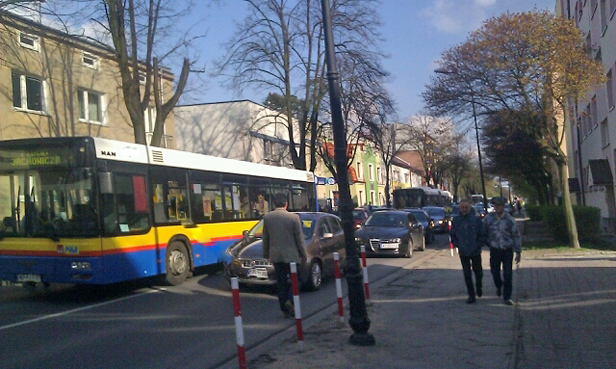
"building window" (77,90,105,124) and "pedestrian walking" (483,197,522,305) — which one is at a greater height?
"building window" (77,90,105,124)

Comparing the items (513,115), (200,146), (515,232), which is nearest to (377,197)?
(200,146)

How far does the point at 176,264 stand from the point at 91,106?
15257 millimetres

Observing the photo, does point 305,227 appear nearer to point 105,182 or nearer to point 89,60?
point 105,182

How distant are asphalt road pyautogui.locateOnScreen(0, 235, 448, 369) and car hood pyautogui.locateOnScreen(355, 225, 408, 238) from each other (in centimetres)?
561

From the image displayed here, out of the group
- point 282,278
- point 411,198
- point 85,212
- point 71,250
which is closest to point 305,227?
point 282,278

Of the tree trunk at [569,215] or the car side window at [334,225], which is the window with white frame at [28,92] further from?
the tree trunk at [569,215]

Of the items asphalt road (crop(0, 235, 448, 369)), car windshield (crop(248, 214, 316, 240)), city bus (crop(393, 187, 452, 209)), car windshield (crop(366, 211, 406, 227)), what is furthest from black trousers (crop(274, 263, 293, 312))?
city bus (crop(393, 187, 452, 209))

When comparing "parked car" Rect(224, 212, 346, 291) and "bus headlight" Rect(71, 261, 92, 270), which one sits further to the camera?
"parked car" Rect(224, 212, 346, 291)

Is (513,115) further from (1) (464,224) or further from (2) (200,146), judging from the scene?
(2) (200,146)

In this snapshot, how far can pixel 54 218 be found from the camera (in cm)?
1084

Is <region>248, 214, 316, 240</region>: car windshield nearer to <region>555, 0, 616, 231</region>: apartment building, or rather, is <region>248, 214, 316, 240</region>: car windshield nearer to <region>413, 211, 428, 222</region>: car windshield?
<region>555, 0, 616, 231</region>: apartment building

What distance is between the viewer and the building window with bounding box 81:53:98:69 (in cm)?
2512

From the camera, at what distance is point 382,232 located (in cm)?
1895

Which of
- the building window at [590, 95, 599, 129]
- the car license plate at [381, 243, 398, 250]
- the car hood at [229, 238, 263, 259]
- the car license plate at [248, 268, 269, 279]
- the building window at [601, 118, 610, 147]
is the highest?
the building window at [590, 95, 599, 129]
